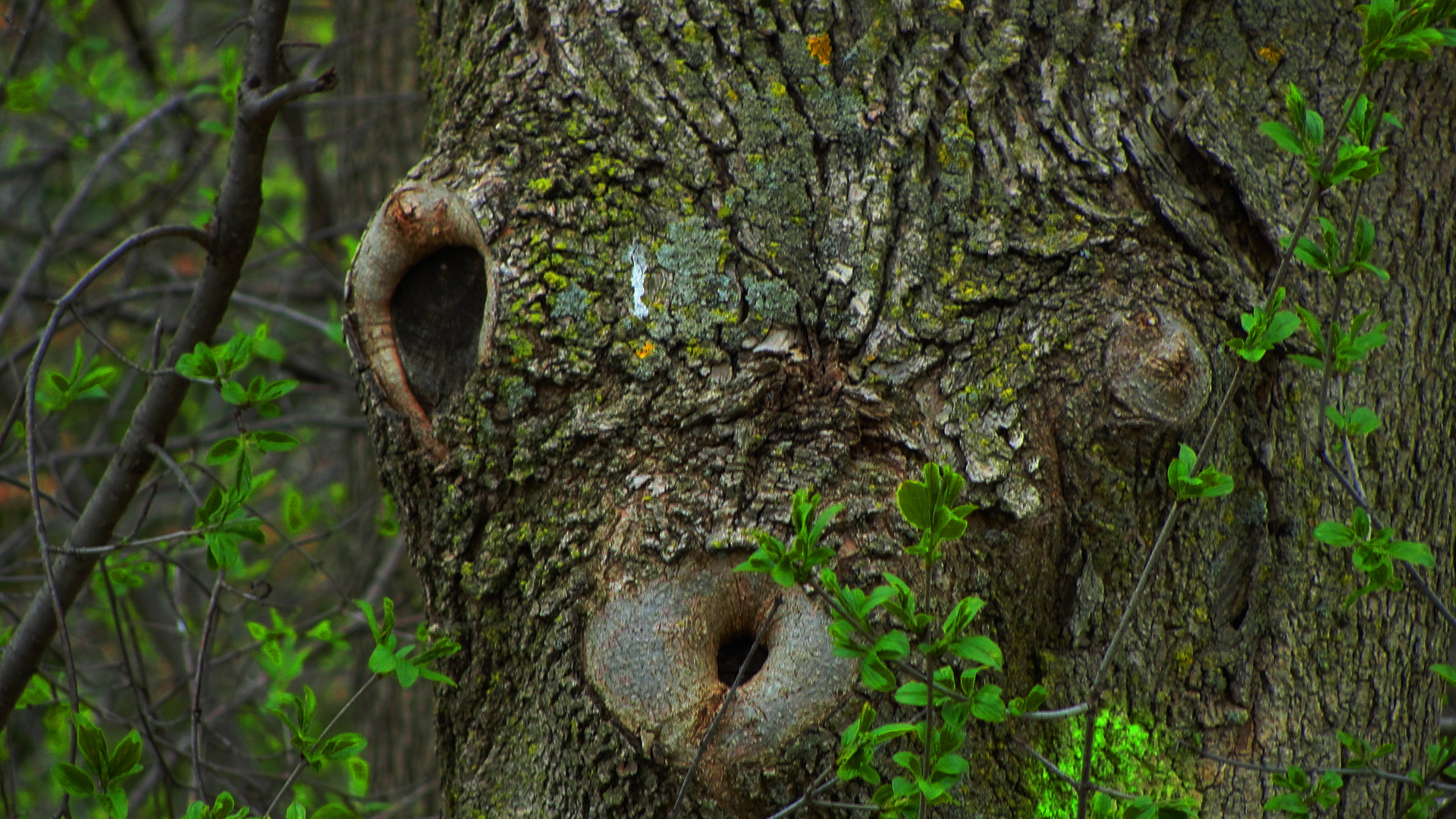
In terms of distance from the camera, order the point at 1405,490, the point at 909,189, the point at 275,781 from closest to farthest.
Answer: the point at 909,189
the point at 1405,490
the point at 275,781

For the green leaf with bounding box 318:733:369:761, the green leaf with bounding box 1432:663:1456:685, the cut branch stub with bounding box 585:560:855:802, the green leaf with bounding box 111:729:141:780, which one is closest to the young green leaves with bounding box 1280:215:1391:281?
the green leaf with bounding box 1432:663:1456:685

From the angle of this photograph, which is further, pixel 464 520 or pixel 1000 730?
pixel 464 520

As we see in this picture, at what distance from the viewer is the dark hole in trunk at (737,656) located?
55.1 inches

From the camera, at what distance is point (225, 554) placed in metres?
1.45

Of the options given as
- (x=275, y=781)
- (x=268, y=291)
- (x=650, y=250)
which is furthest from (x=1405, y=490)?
(x=268, y=291)

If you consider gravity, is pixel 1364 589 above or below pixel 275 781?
above

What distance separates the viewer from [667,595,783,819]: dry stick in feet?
4.24

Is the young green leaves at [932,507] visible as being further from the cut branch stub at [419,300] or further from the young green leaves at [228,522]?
the young green leaves at [228,522]

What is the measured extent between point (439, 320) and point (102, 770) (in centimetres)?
75

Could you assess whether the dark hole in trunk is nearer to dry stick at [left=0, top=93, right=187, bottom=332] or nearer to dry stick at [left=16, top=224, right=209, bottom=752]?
dry stick at [left=16, top=224, right=209, bottom=752]

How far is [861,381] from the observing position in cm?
140

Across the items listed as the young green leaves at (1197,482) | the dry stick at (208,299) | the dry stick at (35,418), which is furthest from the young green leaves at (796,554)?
the dry stick at (208,299)

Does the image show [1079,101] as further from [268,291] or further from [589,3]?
[268,291]

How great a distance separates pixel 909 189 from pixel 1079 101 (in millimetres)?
280
